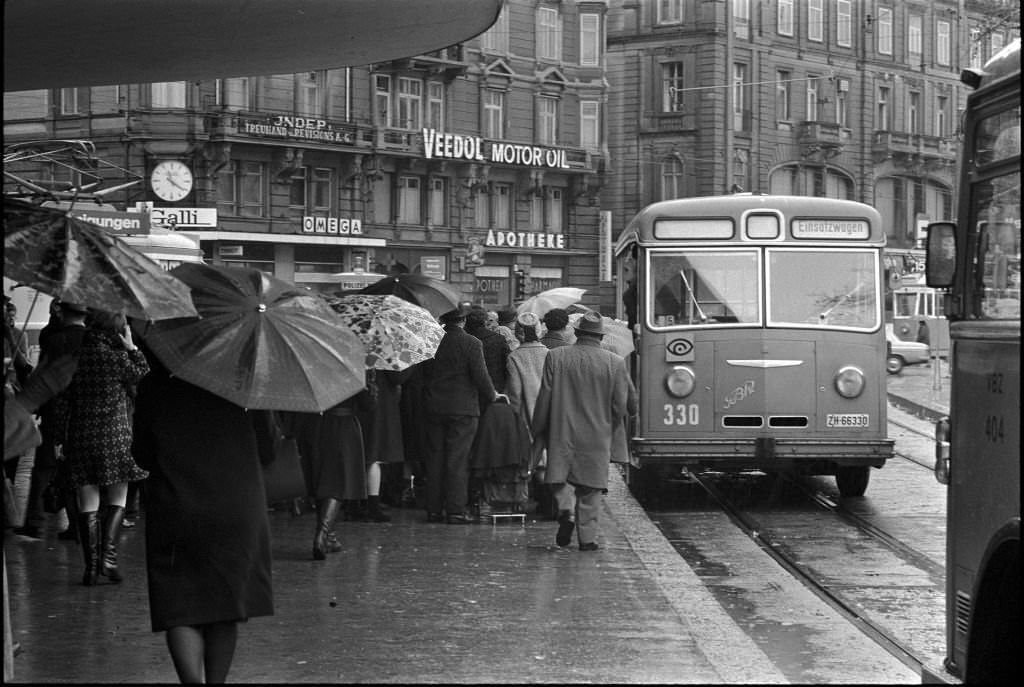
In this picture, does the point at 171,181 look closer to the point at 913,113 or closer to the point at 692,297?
the point at 913,113

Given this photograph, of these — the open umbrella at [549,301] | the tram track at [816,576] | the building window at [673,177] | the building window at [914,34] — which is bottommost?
the tram track at [816,576]

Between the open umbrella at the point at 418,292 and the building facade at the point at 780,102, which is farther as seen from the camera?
the building facade at the point at 780,102

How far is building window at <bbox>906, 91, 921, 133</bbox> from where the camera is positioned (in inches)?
2675

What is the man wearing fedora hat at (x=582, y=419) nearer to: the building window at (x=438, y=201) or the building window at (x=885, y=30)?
Answer: the building window at (x=438, y=201)

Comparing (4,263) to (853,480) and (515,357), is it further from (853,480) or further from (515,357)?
(853,480)

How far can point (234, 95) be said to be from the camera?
51844 millimetres

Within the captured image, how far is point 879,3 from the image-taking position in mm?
60125

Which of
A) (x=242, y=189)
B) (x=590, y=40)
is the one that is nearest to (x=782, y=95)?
(x=590, y=40)

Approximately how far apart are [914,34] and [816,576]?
52.8 m

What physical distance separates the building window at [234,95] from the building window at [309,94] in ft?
5.92

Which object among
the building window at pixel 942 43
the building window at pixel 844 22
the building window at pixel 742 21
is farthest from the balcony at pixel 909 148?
the building window at pixel 742 21

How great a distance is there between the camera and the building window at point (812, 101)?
65.2m

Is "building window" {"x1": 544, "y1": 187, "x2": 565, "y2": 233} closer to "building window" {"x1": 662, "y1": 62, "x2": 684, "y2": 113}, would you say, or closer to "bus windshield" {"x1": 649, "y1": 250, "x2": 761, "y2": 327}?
"building window" {"x1": 662, "y1": 62, "x2": 684, "y2": 113}

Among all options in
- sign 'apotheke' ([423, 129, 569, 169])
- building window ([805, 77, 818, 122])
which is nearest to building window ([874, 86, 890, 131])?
building window ([805, 77, 818, 122])
